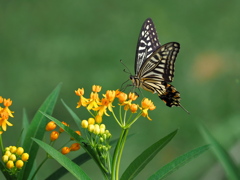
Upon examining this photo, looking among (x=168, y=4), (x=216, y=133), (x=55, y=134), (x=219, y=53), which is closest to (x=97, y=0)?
(x=168, y=4)

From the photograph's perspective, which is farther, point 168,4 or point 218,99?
point 168,4

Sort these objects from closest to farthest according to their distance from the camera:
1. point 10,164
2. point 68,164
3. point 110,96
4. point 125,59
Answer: point 68,164
point 10,164
point 110,96
point 125,59

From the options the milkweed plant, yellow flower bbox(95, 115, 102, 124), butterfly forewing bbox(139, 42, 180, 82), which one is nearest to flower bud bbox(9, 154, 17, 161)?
the milkweed plant

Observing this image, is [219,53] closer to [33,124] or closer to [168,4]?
[168,4]

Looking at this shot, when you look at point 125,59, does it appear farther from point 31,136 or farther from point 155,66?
point 31,136

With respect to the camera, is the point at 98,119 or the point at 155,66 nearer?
the point at 98,119

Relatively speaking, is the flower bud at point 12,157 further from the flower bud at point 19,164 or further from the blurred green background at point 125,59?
the blurred green background at point 125,59

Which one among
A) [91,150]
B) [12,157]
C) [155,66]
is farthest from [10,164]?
[155,66]

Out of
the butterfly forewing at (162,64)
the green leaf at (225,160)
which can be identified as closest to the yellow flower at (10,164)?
the green leaf at (225,160)
